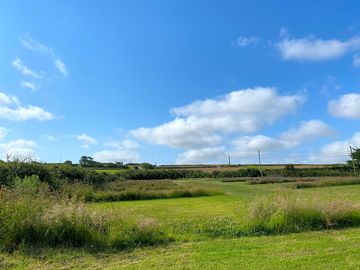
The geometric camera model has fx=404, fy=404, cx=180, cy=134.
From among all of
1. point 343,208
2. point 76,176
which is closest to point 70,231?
point 343,208

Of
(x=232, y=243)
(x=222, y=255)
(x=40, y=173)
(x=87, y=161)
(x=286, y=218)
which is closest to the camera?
(x=222, y=255)

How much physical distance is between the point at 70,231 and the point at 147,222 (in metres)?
1.77

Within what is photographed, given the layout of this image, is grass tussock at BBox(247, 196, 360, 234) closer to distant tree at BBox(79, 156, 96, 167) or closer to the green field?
the green field

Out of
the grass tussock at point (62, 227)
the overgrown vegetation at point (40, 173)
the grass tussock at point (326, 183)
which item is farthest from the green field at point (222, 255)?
the grass tussock at point (326, 183)

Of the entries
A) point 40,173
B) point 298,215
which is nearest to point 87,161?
point 40,173

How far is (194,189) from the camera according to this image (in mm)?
38844

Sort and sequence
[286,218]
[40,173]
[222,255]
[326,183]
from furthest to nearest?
[326,183] < [40,173] < [286,218] < [222,255]

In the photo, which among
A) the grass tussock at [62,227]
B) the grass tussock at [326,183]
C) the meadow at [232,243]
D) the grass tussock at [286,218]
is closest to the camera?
the meadow at [232,243]

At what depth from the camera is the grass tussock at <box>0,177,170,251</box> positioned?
851 centimetres

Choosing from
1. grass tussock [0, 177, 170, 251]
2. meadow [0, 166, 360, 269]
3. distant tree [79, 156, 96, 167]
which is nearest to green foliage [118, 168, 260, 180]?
distant tree [79, 156, 96, 167]

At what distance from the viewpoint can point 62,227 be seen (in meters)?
8.80

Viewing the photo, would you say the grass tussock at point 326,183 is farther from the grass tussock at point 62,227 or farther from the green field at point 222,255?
the grass tussock at point 62,227

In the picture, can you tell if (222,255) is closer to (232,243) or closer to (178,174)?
(232,243)

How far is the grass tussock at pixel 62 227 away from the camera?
851cm
